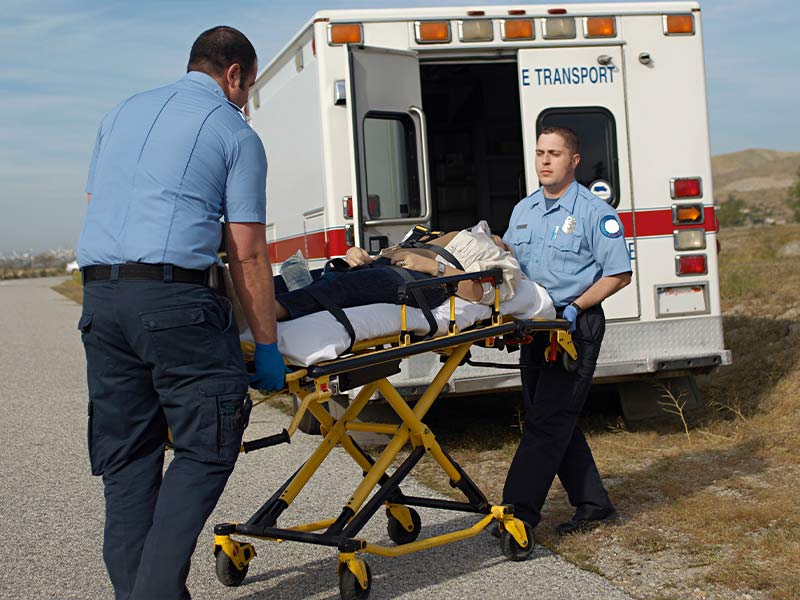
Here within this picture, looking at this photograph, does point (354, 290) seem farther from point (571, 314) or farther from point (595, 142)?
point (595, 142)

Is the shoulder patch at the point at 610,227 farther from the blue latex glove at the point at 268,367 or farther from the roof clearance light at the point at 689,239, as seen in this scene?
the roof clearance light at the point at 689,239

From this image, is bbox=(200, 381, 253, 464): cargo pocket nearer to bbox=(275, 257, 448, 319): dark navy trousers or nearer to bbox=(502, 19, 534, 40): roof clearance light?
bbox=(275, 257, 448, 319): dark navy trousers

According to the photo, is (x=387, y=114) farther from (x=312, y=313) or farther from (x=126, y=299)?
(x=126, y=299)

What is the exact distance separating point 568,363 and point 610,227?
2.15 ft

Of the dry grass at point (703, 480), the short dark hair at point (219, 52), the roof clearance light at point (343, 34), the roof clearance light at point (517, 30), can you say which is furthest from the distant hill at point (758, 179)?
the short dark hair at point (219, 52)

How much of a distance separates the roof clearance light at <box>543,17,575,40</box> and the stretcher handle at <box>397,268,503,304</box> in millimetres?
3106

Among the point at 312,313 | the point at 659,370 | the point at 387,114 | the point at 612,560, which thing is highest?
the point at 387,114

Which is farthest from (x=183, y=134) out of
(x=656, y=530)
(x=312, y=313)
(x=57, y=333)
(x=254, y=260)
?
(x=57, y=333)

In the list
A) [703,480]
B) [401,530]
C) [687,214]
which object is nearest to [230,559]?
[401,530]

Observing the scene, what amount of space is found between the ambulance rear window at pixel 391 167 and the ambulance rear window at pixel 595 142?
0.88 metres

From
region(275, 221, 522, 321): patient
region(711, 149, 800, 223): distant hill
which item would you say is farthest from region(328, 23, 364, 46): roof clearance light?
region(711, 149, 800, 223): distant hill

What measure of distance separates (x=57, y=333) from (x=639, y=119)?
1399 cm

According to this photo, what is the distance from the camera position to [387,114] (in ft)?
23.3

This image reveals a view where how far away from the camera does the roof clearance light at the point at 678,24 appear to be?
7.32 m
